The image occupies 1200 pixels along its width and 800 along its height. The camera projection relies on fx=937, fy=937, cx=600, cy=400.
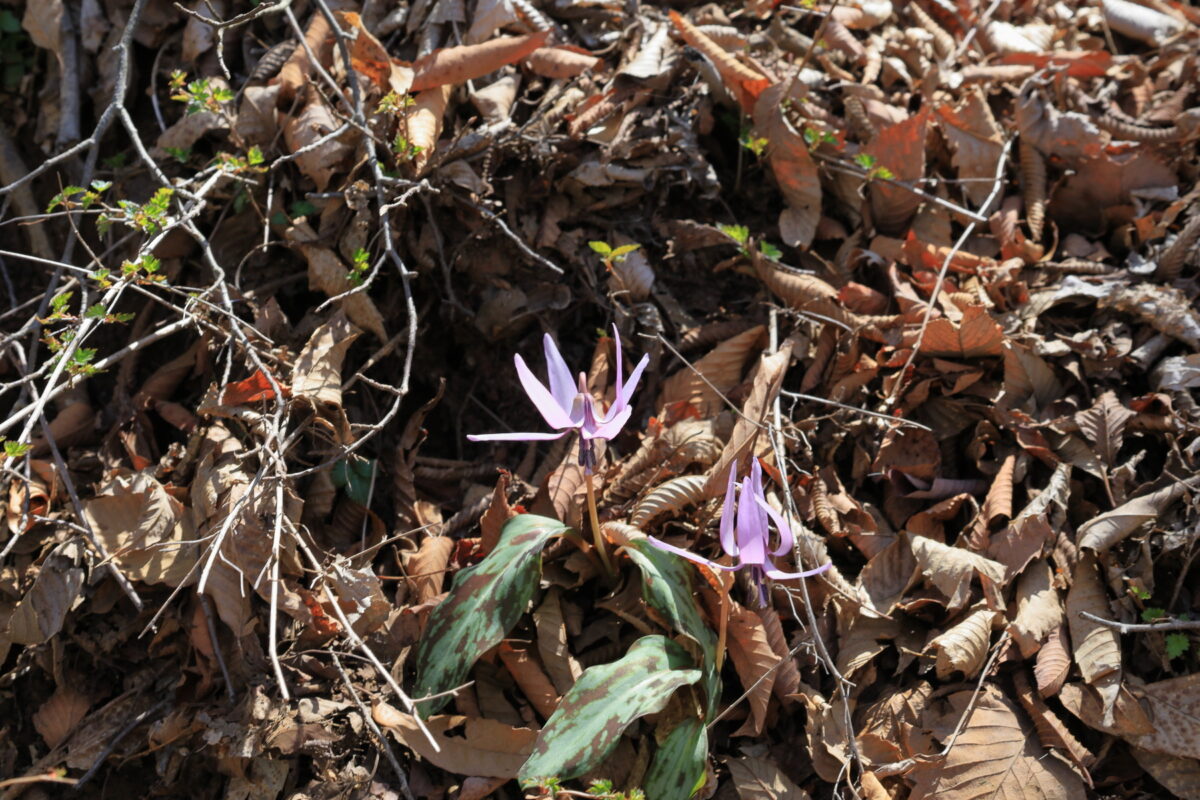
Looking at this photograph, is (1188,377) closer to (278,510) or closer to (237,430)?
(278,510)

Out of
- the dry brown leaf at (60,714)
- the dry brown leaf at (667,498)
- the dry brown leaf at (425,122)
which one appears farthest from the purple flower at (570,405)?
the dry brown leaf at (60,714)

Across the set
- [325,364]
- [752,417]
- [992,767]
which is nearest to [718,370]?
[752,417]

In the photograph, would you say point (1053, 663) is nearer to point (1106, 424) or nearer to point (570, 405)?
point (1106, 424)

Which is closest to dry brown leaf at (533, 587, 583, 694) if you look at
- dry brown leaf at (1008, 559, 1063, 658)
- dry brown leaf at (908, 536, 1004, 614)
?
dry brown leaf at (908, 536, 1004, 614)

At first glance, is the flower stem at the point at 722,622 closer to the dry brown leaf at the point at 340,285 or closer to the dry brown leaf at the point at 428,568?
the dry brown leaf at the point at 428,568

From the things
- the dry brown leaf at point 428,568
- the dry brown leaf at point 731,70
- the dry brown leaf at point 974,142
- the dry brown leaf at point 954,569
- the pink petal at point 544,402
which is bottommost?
the dry brown leaf at point 954,569

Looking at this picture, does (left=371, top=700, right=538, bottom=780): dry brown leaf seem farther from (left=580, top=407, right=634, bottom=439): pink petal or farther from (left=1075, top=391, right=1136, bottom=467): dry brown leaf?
(left=1075, top=391, right=1136, bottom=467): dry brown leaf
